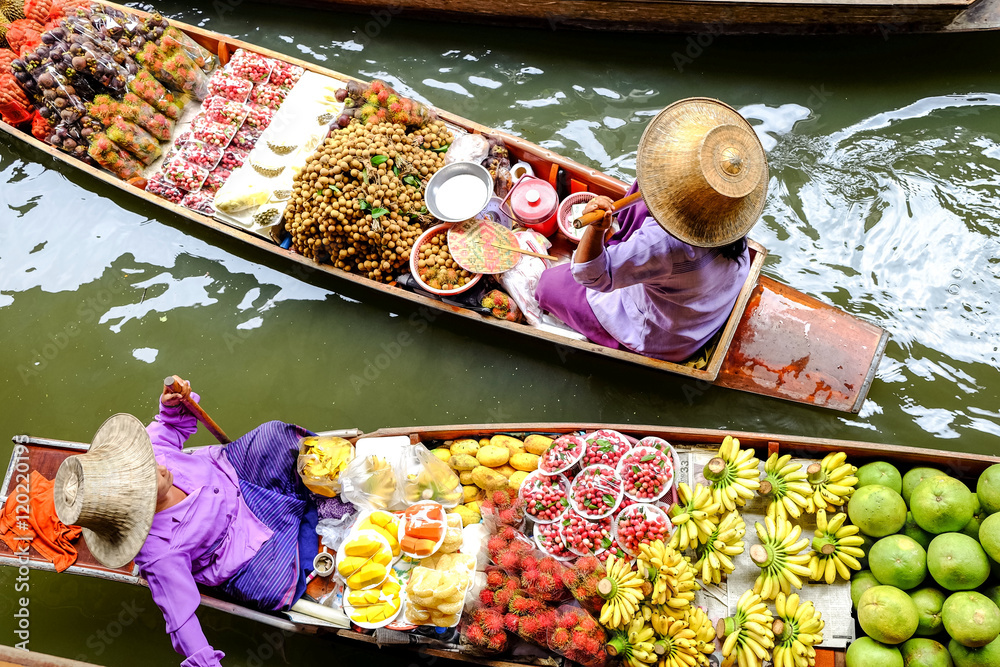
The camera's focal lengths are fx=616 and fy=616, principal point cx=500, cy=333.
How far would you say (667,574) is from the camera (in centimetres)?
260

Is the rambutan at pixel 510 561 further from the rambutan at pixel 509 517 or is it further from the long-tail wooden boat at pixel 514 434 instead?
the long-tail wooden boat at pixel 514 434

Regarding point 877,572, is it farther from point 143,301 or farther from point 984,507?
point 143,301

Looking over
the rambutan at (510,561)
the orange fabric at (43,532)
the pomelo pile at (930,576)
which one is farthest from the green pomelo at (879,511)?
the orange fabric at (43,532)

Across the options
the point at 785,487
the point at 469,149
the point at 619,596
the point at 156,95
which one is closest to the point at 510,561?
the point at 619,596

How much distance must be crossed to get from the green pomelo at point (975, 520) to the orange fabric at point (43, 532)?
167 inches

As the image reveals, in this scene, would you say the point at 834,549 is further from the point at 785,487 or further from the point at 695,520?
the point at 695,520

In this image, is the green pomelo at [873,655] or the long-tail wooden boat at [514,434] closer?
the green pomelo at [873,655]

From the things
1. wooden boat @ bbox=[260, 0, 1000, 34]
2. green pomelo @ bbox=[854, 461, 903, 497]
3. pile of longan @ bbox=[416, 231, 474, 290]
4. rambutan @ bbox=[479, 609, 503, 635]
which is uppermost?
wooden boat @ bbox=[260, 0, 1000, 34]

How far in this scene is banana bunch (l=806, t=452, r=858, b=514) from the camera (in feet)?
8.87

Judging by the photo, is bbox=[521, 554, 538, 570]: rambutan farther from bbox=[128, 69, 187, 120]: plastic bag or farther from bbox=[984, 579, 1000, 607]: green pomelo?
bbox=[128, 69, 187, 120]: plastic bag

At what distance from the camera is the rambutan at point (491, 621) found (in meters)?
2.63

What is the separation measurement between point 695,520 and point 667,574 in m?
0.27

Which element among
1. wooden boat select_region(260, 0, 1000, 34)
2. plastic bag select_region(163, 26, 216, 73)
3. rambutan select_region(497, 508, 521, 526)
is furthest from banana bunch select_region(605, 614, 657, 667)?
plastic bag select_region(163, 26, 216, 73)

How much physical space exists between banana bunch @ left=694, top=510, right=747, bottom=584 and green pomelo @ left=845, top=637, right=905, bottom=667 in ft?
1.83
